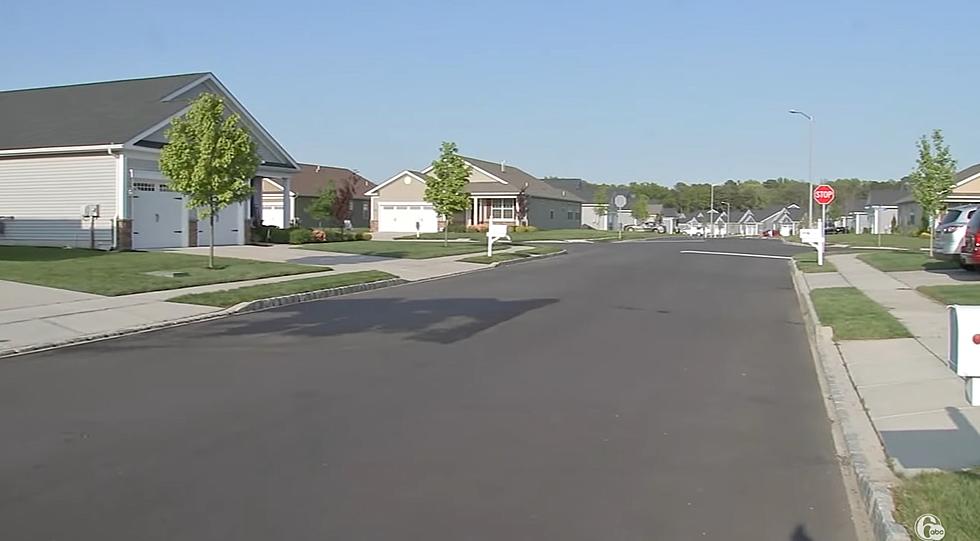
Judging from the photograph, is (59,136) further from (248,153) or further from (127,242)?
(248,153)

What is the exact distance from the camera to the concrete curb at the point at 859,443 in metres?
5.55

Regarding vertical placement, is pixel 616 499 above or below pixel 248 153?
below

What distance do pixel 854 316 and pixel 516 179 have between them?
2339 inches

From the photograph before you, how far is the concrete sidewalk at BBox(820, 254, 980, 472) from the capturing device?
23.1 feet

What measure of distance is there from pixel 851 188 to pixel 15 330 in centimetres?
16524

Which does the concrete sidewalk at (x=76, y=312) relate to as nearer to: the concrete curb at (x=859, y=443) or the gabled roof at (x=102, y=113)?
the concrete curb at (x=859, y=443)

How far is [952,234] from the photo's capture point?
22.8 meters

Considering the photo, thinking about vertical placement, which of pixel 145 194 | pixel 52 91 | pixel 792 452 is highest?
pixel 52 91

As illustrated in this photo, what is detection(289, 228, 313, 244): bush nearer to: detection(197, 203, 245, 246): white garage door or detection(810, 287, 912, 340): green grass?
detection(197, 203, 245, 246): white garage door

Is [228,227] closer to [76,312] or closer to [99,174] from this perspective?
[99,174]

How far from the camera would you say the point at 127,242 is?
30766 millimetres

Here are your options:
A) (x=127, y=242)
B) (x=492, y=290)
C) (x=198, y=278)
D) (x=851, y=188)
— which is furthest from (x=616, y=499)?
(x=851, y=188)

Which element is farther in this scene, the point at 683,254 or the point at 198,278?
the point at 683,254

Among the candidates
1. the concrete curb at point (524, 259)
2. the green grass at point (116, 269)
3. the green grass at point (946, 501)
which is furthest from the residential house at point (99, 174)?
the green grass at point (946, 501)
